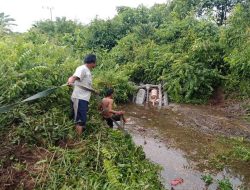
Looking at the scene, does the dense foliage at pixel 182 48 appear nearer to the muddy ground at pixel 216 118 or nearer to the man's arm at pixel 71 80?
the muddy ground at pixel 216 118

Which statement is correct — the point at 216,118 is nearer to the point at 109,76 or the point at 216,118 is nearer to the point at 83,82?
the point at 109,76

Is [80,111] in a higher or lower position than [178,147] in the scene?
higher

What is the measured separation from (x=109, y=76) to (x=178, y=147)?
20.2ft

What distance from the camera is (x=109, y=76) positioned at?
1377 centimetres

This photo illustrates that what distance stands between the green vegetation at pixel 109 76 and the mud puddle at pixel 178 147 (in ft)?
2.23

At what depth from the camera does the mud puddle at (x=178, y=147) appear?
6477 mm

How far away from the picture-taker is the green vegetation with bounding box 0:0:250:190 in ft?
14.9

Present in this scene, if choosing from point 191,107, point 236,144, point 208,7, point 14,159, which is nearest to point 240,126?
point 236,144

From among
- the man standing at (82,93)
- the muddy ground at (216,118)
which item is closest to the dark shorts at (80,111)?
the man standing at (82,93)

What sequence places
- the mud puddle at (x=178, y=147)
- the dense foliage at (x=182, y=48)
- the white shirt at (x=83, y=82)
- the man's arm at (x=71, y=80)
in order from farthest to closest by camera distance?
the dense foliage at (x=182, y=48) < the mud puddle at (x=178, y=147) < the white shirt at (x=83, y=82) < the man's arm at (x=71, y=80)

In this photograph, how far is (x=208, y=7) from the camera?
20.6 m

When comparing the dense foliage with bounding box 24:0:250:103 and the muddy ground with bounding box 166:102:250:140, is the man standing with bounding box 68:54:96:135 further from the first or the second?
the dense foliage with bounding box 24:0:250:103

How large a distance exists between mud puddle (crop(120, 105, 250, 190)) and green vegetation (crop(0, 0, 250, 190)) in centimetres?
68

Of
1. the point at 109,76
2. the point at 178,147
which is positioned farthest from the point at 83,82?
the point at 109,76
